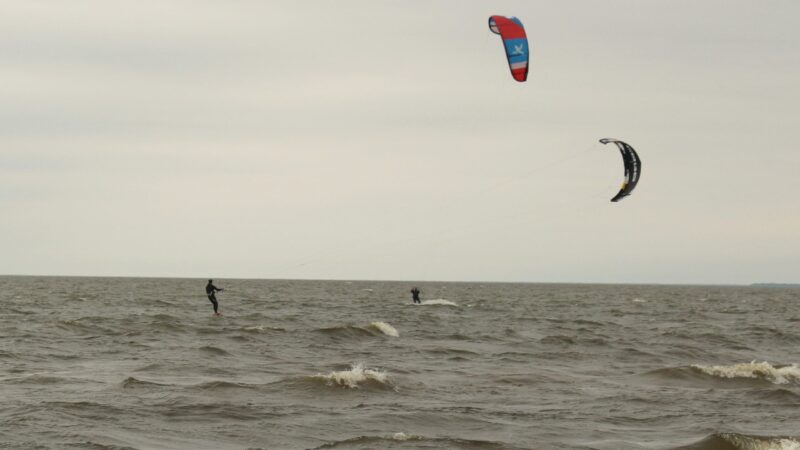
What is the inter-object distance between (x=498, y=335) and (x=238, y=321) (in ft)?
35.0

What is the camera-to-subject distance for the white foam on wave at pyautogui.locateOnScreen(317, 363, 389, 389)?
1869cm

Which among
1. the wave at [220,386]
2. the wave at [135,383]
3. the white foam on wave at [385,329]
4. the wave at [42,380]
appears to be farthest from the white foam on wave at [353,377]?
the white foam on wave at [385,329]

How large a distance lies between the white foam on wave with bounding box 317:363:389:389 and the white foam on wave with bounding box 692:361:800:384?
7.85 meters

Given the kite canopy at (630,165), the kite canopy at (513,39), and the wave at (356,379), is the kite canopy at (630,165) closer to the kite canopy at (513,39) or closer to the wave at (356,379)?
the kite canopy at (513,39)

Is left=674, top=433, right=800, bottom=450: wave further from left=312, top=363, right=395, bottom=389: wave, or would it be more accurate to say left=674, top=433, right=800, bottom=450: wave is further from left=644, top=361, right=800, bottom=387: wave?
left=644, top=361, right=800, bottom=387: wave

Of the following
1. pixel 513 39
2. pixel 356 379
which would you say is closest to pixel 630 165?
pixel 513 39

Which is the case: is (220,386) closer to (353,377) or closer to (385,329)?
(353,377)

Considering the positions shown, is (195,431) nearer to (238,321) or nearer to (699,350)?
(699,350)

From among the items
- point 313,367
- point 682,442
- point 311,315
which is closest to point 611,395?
point 682,442

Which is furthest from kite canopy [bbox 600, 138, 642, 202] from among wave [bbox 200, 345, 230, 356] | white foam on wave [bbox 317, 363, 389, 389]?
wave [bbox 200, 345, 230, 356]

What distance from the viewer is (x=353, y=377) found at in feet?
62.2

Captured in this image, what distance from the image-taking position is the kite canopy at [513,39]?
1003 inches

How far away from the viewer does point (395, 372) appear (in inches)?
831

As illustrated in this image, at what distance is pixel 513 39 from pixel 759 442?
14452 mm
